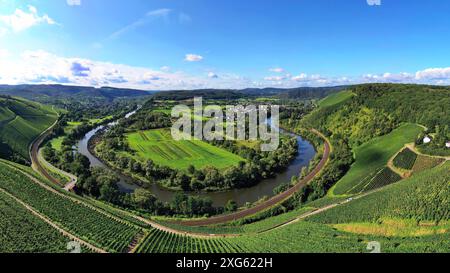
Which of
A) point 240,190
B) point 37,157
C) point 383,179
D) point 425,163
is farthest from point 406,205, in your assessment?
point 37,157

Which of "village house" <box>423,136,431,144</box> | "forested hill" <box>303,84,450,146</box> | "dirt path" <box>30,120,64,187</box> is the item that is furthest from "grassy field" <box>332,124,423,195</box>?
"dirt path" <box>30,120,64,187</box>

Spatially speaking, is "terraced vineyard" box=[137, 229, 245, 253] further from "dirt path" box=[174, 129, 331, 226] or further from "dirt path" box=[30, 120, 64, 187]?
"dirt path" box=[30, 120, 64, 187]

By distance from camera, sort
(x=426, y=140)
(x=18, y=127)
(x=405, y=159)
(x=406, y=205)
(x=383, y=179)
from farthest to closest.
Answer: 1. (x=18, y=127)
2. (x=426, y=140)
3. (x=405, y=159)
4. (x=383, y=179)
5. (x=406, y=205)

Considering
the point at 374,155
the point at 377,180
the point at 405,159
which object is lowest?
the point at 377,180

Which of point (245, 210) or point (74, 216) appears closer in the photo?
point (74, 216)

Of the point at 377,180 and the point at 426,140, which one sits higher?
the point at 426,140

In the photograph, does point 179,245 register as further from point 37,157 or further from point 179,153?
point 37,157
